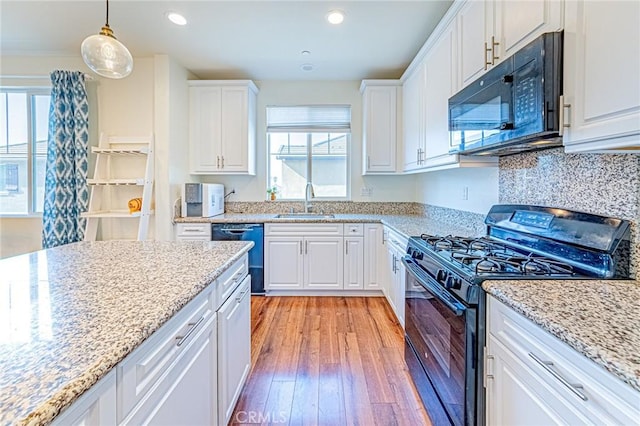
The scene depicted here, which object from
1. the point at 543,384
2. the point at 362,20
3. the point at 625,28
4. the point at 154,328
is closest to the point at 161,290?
the point at 154,328

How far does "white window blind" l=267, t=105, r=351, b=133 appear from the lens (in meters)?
4.15

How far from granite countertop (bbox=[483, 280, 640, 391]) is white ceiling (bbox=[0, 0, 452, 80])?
218 centimetres

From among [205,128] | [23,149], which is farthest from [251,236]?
[23,149]

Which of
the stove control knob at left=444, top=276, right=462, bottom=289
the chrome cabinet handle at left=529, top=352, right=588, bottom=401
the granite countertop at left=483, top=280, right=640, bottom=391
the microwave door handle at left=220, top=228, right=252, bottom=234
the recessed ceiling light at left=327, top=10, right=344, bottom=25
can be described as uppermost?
the recessed ceiling light at left=327, top=10, right=344, bottom=25

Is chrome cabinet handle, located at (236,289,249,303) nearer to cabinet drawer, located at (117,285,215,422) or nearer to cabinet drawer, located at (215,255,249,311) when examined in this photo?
cabinet drawer, located at (215,255,249,311)

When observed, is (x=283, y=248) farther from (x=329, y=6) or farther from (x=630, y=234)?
(x=630, y=234)

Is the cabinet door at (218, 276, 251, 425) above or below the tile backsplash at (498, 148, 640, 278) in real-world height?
below

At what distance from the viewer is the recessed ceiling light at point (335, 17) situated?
253 cm

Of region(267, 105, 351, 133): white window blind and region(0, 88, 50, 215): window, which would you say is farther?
region(267, 105, 351, 133): white window blind

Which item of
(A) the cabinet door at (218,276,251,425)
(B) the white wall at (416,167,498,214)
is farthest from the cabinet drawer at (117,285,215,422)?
(B) the white wall at (416,167,498,214)

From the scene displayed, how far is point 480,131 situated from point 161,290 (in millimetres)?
1720

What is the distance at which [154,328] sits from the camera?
2.81ft

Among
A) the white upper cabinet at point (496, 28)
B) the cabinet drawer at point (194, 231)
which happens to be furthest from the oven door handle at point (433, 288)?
the cabinet drawer at point (194, 231)

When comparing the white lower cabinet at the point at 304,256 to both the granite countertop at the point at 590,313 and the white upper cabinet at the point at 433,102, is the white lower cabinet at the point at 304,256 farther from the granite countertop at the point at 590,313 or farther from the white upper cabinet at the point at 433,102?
the granite countertop at the point at 590,313
